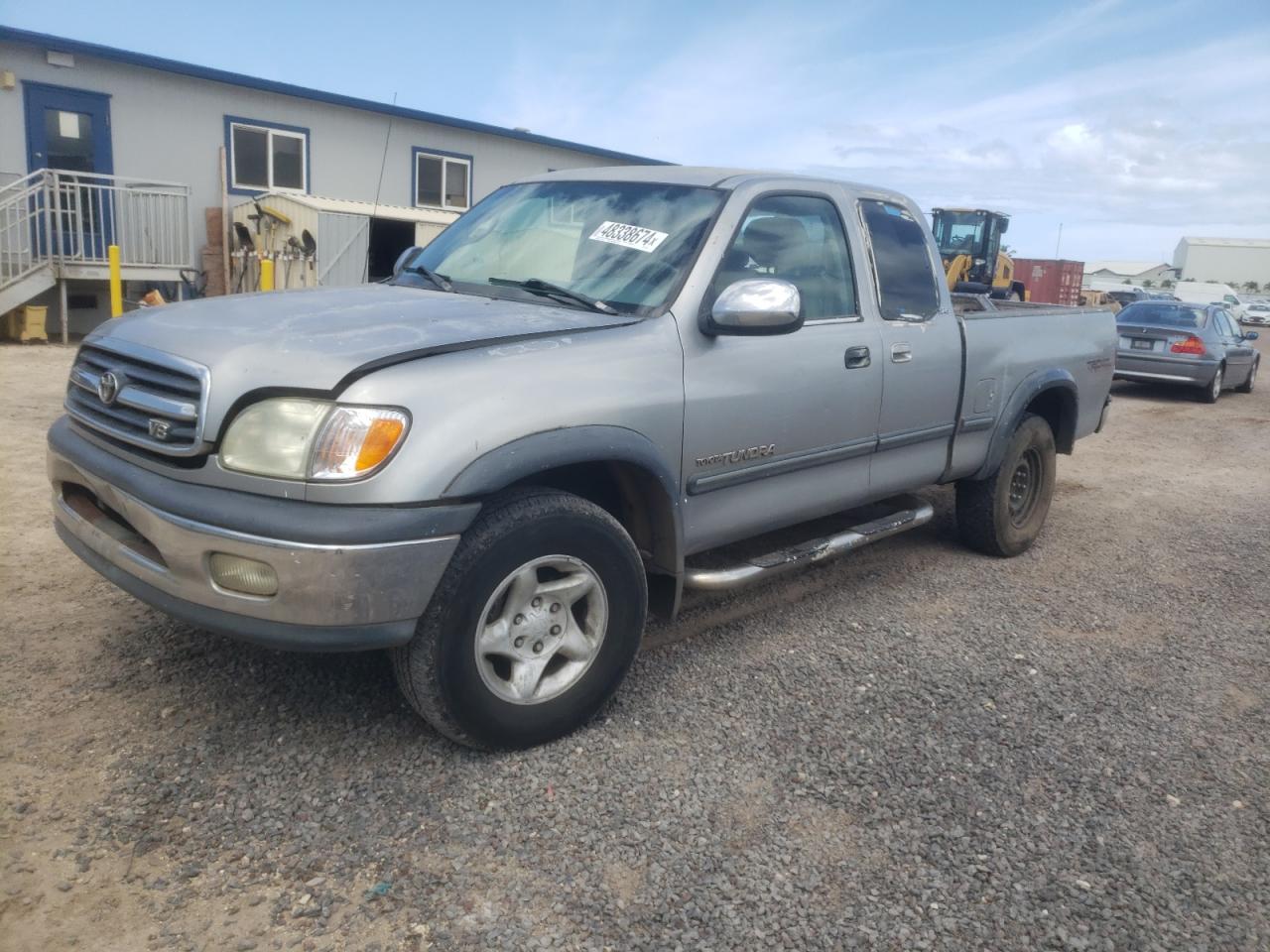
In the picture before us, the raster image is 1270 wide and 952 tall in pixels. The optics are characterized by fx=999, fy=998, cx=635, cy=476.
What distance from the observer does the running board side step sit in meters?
3.73

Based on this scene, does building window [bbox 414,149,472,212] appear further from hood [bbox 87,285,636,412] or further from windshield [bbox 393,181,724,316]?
hood [bbox 87,285,636,412]

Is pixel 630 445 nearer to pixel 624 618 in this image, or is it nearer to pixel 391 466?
pixel 624 618

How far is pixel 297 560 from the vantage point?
2.63 metres

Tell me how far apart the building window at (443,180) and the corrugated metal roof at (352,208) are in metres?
1.97

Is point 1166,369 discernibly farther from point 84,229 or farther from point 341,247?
point 84,229

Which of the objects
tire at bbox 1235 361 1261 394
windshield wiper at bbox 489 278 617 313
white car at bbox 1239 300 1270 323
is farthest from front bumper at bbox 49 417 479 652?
white car at bbox 1239 300 1270 323

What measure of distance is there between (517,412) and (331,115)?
52.8 ft

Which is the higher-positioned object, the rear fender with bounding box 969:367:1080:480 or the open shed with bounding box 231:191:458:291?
the open shed with bounding box 231:191:458:291

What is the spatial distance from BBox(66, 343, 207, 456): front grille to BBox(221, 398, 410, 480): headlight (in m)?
0.15

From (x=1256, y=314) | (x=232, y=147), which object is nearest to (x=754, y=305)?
(x=232, y=147)

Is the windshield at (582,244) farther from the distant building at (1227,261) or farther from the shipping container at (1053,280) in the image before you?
the distant building at (1227,261)

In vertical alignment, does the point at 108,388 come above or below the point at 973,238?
below

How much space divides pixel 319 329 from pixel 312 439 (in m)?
0.54

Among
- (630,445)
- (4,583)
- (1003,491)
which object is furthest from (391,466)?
(1003,491)
